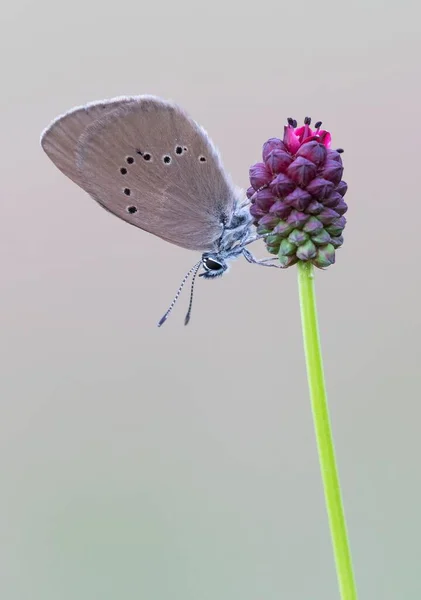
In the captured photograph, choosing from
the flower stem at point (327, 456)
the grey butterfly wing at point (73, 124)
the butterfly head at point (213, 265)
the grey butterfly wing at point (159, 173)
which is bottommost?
the flower stem at point (327, 456)

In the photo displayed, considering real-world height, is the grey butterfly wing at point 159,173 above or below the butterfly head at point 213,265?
above

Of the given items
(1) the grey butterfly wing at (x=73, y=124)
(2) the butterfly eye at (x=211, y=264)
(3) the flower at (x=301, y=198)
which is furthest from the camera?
(2) the butterfly eye at (x=211, y=264)

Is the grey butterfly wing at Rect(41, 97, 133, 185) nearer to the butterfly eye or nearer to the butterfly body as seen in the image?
the butterfly body

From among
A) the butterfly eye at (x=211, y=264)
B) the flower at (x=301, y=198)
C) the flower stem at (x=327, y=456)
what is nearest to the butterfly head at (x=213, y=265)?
the butterfly eye at (x=211, y=264)

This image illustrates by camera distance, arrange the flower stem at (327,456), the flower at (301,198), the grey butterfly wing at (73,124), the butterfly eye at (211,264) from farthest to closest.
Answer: the butterfly eye at (211,264) → the grey butterfly wing at (73,124) → the flower at (301,198) → the flower stem at (327,456)

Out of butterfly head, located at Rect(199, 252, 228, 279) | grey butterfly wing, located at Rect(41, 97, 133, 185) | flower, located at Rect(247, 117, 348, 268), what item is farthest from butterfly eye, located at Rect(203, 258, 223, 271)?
flower, located at Rect(247, 117, 348, 268)

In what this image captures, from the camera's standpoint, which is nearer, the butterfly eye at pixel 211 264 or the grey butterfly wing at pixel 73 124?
the grey butterfly wing at pixel 73 124

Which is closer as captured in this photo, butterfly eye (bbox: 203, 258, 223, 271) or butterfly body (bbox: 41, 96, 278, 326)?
butterfly body (bbox: 41, 96, 278, 326)

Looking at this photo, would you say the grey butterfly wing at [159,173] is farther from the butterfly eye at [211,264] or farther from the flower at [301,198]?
the flower at [301,198]
